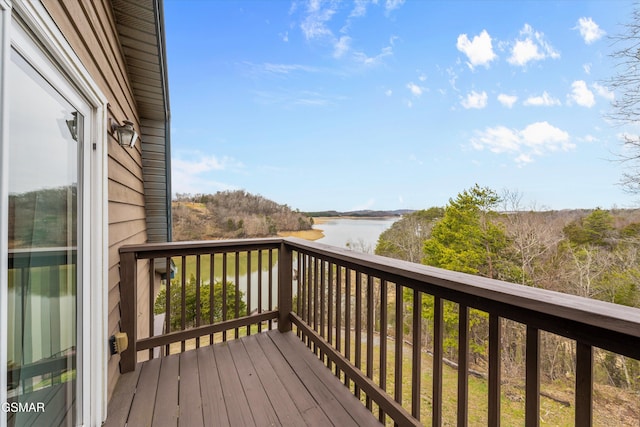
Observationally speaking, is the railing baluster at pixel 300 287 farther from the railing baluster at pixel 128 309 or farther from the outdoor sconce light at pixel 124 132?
the outdoor sconce light at pixel 124 132

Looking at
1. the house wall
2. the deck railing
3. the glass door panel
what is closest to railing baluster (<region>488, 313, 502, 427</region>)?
the deck railing

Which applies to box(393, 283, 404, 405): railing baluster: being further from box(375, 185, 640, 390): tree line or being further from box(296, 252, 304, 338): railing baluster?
box(375, 185, 640, 390): tree line

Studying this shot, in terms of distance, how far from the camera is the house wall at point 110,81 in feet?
4.50

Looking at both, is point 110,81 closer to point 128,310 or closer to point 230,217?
point 128,310

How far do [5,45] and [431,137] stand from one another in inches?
640

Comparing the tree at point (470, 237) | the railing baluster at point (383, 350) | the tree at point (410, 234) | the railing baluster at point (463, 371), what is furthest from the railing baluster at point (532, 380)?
the tree at point (410, 234)

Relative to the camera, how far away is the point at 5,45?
81 centimetres

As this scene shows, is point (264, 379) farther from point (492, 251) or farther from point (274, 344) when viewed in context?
point (492, 251)

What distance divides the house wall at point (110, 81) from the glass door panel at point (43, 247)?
0.37m

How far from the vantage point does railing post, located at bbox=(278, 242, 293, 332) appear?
9.44 feet

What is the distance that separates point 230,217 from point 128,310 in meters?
2.85

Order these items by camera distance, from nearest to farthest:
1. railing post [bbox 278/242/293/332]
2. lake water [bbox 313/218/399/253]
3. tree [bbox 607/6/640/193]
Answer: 1. railing post [bbox 278/242/293/332]
2. tree [bbox 607/6/640/193]
3. lake water [bbox 313/218/399/253]

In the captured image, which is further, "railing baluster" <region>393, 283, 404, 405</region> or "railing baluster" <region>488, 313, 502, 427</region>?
"railing baluster" <region>393, 283, 404, 405</region>

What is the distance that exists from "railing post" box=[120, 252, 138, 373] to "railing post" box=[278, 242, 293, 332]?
4.23 feet
